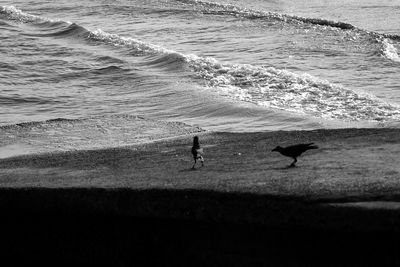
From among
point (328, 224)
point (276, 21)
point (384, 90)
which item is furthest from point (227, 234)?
point (276, 21)

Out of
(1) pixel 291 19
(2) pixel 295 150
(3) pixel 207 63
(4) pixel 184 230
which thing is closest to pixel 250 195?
(4) pixel 184 230

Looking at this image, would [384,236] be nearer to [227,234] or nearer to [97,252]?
[227,234]

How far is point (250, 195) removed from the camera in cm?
→ 909

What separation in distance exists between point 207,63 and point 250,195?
16.5 m

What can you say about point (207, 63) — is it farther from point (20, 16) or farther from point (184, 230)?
point (184, 230)

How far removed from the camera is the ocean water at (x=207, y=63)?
774 inches

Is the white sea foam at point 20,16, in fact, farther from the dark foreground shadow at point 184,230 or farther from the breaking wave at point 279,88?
the dark foreground shadow at point 184,230

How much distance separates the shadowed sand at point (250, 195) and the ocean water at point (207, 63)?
252 inches

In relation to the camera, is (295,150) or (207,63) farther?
(207,63)

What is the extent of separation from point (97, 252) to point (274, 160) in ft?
8.87

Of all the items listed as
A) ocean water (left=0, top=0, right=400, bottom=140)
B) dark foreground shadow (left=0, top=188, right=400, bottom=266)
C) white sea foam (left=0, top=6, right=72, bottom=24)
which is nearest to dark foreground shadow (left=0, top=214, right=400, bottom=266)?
dark foreground shadow (left=0, top=188, right=400, bottom=266)

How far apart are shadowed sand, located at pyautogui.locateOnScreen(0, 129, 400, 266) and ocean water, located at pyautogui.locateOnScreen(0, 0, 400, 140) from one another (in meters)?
6.40

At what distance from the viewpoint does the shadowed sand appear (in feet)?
28.1

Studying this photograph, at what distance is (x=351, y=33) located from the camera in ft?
95.0
